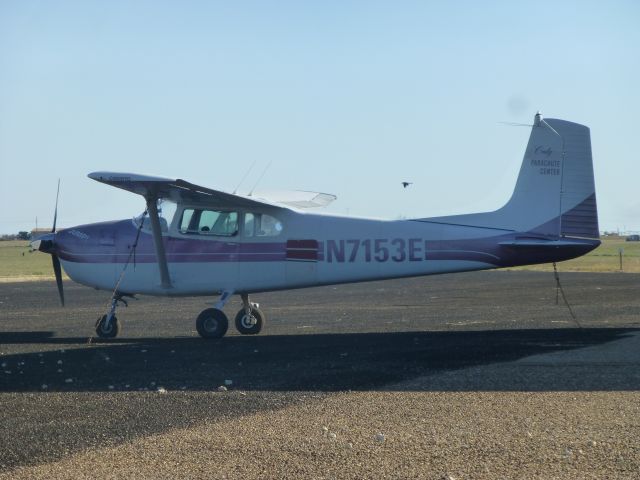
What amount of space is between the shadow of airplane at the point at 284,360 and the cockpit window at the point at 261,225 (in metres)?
2.00

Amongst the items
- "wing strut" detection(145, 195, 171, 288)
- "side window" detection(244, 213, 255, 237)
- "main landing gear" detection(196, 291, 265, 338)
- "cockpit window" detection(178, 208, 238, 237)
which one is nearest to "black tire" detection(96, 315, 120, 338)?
"wing strut" detection(145, 195, 171, 288)

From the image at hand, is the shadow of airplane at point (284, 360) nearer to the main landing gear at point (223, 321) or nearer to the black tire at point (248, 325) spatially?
the main landing gear at point (223, 321)

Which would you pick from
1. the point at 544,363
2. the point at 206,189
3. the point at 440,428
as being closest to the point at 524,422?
the point at 440,428

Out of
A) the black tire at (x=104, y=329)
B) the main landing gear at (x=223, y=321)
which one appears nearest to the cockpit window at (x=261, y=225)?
the main landing gear at (x=223, y=321)

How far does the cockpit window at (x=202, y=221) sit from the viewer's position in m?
17.7

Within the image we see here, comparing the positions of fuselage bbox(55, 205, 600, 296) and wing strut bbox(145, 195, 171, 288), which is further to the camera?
wing strut bbox(145, 195, 171, 288)

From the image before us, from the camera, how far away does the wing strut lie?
55.8 feet

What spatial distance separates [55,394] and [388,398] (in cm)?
380

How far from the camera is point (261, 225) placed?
57.6ft

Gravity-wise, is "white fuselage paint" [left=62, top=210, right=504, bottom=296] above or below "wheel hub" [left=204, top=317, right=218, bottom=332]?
above

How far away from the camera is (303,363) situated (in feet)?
41.1

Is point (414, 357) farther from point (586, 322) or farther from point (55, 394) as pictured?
point (586, 322)

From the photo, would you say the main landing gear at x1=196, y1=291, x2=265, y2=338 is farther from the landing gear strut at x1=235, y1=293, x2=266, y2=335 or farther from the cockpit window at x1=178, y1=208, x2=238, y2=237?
the cockpit window at x1=178, y1=208, x2=238, y2=237

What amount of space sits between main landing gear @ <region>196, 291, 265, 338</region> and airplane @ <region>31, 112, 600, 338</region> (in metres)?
0.02
